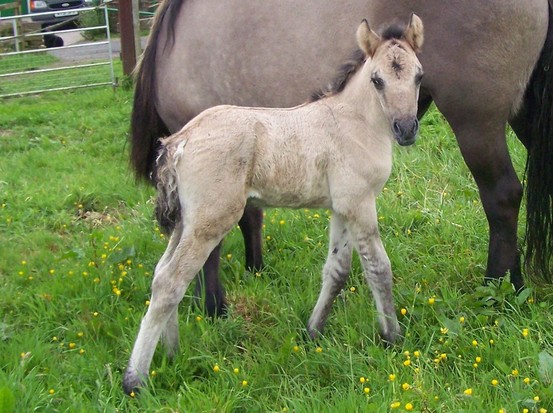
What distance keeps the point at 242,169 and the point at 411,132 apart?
75cm

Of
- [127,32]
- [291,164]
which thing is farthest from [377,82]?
[127,32]

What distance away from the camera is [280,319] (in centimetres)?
396

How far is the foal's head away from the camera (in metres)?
3.16

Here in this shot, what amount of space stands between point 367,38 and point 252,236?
1.77 metres

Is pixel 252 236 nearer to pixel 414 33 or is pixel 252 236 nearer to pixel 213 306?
pixel 213 306

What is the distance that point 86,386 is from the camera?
340cm

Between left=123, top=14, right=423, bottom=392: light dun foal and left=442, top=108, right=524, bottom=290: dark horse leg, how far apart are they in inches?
24.1

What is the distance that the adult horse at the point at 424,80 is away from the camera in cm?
380

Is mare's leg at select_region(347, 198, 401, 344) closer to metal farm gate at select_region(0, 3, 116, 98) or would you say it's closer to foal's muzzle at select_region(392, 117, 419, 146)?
foal's muzzle at select_region(392, 117, 419, 146)

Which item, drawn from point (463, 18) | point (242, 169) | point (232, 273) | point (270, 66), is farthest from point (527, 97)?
point (232, 273)

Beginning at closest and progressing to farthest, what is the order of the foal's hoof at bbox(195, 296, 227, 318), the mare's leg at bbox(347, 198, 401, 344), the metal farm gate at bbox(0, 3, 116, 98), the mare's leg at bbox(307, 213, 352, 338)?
the mare's leg at bbox(347, 198, 401, 344)
the mare's leg at bbox(307, 213, 352, 338)
the foal's hoof at bbox(195, 296, 227, 318)
the metal farm gate at bbox(0, 3, 116, 98)

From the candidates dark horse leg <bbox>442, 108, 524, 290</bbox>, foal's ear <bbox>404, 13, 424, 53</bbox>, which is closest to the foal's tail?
foal's ear <bbox>404, 13, 424, 53</bbox>

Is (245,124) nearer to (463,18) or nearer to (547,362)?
(463,18)

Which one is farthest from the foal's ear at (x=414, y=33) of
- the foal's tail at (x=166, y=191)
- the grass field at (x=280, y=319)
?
the grass field at (x=280, y=319)
